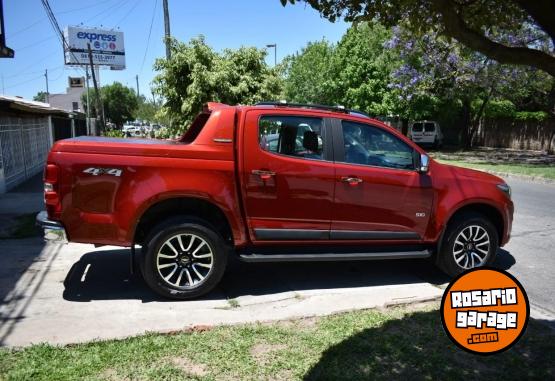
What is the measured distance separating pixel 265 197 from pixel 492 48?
2.39 metres

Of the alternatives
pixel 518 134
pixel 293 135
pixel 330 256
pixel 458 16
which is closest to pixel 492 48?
pixel 458 16

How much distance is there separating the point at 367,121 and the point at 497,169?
14.0 metres

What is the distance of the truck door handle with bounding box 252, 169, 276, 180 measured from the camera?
4.89 metres

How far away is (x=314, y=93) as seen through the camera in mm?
33469

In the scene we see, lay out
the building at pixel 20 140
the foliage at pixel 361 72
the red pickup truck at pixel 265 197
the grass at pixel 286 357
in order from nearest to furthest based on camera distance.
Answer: the grass at pixel 286 357 → the red pickup truck at pixel 265 197 → the building at pixel 20 140 → the foliage at pixel 361 72

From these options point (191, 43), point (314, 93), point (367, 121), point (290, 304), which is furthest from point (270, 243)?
point (314, 93)

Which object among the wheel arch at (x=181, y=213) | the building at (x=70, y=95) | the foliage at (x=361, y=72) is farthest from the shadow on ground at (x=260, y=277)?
the building at (x=70, y=95)

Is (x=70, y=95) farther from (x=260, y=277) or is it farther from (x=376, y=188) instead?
(x=376, y=188)

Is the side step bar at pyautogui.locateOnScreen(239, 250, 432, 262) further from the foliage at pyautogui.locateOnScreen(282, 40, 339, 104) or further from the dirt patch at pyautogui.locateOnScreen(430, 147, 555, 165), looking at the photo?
the foliage at pyautogui.locateOnScreen(282, 40, 339, 104)

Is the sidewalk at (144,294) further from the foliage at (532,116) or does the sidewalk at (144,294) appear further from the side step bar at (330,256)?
the foliage at (532,116)

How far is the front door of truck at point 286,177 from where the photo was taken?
16.1 ft

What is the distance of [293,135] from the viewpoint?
5.18m

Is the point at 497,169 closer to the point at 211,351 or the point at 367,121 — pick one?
the point at 367,121

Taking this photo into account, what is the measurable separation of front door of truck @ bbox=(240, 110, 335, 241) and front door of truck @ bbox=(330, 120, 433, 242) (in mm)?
142
